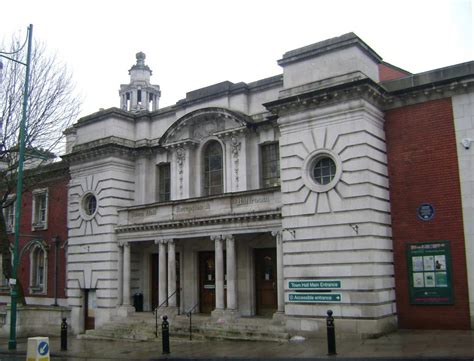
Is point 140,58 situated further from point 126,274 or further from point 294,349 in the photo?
point 294,349

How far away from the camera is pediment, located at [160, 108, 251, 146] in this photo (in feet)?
75.4

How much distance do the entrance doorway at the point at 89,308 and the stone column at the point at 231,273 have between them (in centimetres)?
764

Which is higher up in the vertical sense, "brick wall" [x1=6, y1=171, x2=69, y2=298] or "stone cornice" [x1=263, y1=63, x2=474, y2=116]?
"stone cornice" [x1=263, y1=63, x2=474, y2=116]

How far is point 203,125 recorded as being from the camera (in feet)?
80.2

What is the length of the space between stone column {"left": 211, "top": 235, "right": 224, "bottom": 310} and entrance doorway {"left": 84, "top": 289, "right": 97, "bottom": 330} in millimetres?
7122

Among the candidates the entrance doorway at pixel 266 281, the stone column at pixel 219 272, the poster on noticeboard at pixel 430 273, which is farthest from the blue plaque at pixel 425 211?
the stone column at pixel 219 272

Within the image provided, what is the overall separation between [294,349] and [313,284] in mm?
2755

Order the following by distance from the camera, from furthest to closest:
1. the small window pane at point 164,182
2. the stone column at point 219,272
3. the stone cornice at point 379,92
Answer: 1. the small window pane at point 164,182
2. the stone column at point 219,272
3. the stone cornice at point 379,92

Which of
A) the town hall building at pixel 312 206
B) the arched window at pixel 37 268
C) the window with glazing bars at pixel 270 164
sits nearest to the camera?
the town hall building at pixel 312 206

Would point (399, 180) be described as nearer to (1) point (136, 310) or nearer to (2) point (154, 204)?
(2) point (154, 204)

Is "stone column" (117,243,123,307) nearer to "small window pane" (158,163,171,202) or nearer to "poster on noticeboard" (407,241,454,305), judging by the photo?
"small window pane" (158,163,171,202)

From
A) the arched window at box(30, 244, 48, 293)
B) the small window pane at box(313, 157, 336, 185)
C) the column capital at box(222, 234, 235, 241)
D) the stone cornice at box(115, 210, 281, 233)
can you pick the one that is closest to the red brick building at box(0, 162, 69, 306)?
the arched window at box(30, 244, 48, 293)

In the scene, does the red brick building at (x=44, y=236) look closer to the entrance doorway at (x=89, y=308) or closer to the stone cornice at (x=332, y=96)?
the entrance doorway at (x=89, y=308)

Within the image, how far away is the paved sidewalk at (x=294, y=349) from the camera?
45.7 ft
